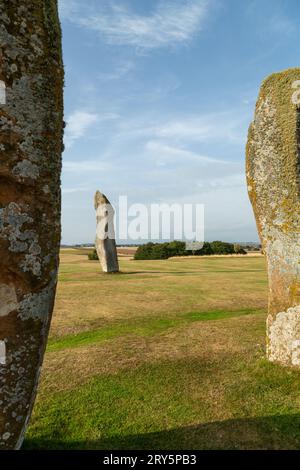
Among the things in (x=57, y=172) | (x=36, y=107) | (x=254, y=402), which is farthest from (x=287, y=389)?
(x=36, y=107)

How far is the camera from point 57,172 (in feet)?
13.1

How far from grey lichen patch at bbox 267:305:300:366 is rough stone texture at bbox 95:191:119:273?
19.7 m

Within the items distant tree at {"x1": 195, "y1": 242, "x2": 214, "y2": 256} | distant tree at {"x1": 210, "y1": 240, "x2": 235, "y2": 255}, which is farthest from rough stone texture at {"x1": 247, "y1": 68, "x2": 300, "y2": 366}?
distant tree at {"x1": 210, "y1": 240, "x2": 235, "y2": 255}


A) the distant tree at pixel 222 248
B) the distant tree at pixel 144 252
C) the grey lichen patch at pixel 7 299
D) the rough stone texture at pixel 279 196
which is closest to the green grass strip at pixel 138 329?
the rough stone texture at pixel 279 196

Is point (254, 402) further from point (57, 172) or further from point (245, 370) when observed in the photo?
point (57, 172)

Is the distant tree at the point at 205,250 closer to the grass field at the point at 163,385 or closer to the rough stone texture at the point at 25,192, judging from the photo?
the grass field at the point at 163,385

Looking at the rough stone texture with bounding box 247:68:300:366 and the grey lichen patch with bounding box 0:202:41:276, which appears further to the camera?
the rough stone texture with bounding box 247:68:300:366

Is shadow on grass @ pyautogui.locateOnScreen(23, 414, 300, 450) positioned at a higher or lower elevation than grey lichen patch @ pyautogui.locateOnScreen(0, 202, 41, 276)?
lower

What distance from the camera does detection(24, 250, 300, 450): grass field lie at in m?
5.89

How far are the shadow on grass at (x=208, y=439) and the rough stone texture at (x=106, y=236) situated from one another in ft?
70.8

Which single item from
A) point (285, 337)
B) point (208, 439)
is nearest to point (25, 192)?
point (208, 439)

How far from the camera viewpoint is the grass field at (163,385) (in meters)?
5.89

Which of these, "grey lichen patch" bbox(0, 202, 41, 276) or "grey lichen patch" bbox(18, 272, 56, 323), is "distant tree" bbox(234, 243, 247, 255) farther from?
"grey lichen patch" bbox(0, 202, 41, 276)

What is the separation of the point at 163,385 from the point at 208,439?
78.6 inches
